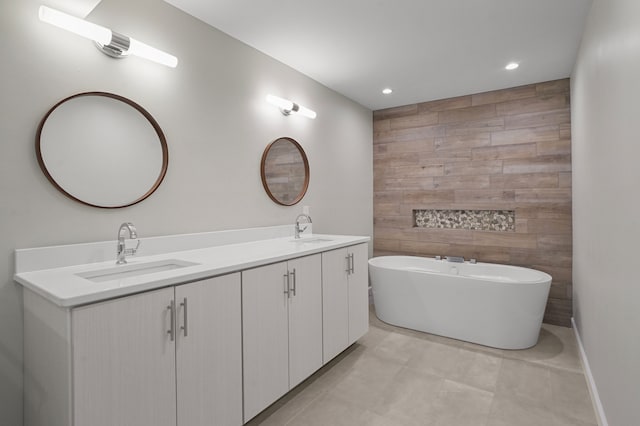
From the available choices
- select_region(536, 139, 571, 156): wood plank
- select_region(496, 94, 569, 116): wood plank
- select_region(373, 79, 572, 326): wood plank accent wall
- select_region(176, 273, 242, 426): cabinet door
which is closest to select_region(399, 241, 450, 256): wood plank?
select_region(373, 79, 572, 326): wood plank accent wall

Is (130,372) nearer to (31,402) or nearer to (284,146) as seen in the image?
(31,402)

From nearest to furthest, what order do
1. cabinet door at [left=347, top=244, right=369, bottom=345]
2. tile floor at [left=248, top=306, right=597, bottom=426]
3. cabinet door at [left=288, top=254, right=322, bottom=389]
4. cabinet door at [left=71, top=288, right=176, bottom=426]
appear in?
cabinet door at [left=71, top=288, right=176, bottom=426]
tile floor at [left=248, top=306, right=597, bottom=426]
cabinet door at [left=288, top=254, right=322, bottom=389]
cabinet door at [left=347, top=244, right=369, bottom=345]

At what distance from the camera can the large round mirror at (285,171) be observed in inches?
110

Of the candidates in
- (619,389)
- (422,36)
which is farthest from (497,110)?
(619,389)

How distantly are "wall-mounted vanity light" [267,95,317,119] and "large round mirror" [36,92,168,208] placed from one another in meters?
1.01

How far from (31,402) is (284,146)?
2.27 meters

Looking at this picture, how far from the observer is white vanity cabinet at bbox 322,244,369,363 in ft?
7.63

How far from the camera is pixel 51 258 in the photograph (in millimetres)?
1549

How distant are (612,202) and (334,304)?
5.52 ft

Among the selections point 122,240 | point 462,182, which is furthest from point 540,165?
point 122,240

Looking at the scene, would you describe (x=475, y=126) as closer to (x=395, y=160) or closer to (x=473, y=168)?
(x=473, y=168)

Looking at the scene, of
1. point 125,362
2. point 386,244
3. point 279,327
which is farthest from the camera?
point 386,244

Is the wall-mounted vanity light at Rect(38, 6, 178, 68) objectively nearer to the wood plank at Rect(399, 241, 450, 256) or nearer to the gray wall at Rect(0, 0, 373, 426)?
the gray wall at Rect(0, 0, 373, 426)

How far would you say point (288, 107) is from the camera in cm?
281
